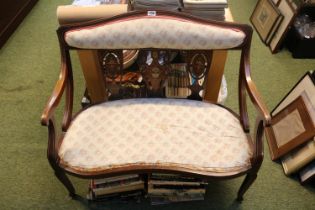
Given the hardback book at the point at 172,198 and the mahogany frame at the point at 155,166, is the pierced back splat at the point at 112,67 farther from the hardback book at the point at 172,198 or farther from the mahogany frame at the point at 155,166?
the hardback book at the point at 172,198

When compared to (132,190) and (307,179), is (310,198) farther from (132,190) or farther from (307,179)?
(132,190)

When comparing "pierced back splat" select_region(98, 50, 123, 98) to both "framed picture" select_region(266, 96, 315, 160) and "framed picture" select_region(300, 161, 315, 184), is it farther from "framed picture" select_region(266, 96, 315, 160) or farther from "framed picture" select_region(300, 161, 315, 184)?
"framed picture" select_region(300, 161, 315, 184)

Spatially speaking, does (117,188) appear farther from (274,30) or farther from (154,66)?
(274,30)

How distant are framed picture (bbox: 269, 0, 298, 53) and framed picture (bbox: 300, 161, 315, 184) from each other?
123 centimetres

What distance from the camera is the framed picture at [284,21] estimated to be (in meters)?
2.31

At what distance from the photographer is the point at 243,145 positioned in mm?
1282

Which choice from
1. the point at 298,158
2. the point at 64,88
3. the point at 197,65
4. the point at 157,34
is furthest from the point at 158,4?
the point at 298,158

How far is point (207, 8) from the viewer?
1.39 m

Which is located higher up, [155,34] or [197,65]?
[155,34]

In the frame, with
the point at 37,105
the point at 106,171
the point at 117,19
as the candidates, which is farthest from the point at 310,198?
the point at 37,105

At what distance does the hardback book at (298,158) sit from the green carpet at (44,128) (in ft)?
0.17

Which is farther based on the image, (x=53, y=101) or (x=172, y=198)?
(x=172, y=198)

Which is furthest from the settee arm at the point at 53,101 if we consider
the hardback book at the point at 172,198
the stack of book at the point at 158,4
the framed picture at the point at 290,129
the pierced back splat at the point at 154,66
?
the framed picture at the point at 290,129

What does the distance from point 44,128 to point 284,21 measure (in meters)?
2.08
